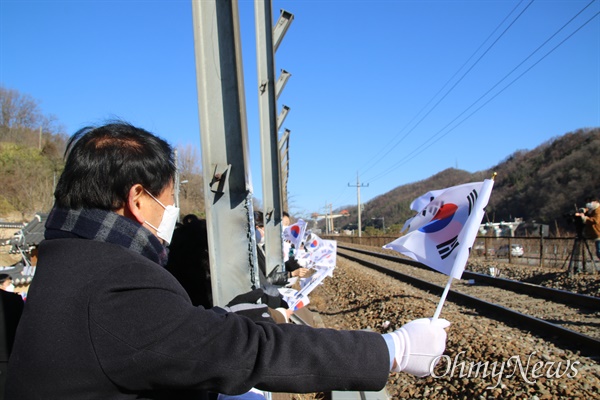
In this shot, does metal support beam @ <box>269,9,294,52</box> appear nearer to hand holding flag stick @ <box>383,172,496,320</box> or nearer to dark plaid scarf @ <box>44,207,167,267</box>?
hand holding flag stick @ <box>383,172,496,320</box>

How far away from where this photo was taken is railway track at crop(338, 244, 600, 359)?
6801 millimetres

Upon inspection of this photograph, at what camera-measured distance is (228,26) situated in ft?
11.6

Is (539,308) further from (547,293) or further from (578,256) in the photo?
(578,256)

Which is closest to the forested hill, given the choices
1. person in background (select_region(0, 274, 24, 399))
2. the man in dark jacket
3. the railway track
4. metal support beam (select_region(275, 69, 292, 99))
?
the railway track

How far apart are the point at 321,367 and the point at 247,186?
231 centimetres

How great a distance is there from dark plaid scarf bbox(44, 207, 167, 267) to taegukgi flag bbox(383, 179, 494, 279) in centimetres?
137

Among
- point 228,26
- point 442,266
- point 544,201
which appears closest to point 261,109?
point 228,26

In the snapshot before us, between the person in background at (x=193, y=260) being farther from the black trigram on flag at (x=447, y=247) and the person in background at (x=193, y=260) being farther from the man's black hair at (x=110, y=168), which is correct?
the black trigram on flag at (x=447, y=247)

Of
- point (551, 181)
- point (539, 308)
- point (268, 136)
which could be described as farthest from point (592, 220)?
point (551, 181)

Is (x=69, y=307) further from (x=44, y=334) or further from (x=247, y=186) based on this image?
(x=247, y=186)

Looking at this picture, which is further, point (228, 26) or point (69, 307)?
point (228, 26)

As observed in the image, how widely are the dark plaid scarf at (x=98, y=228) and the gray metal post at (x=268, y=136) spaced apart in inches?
203

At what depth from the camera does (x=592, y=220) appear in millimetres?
12516

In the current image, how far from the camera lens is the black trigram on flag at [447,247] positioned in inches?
92.6
